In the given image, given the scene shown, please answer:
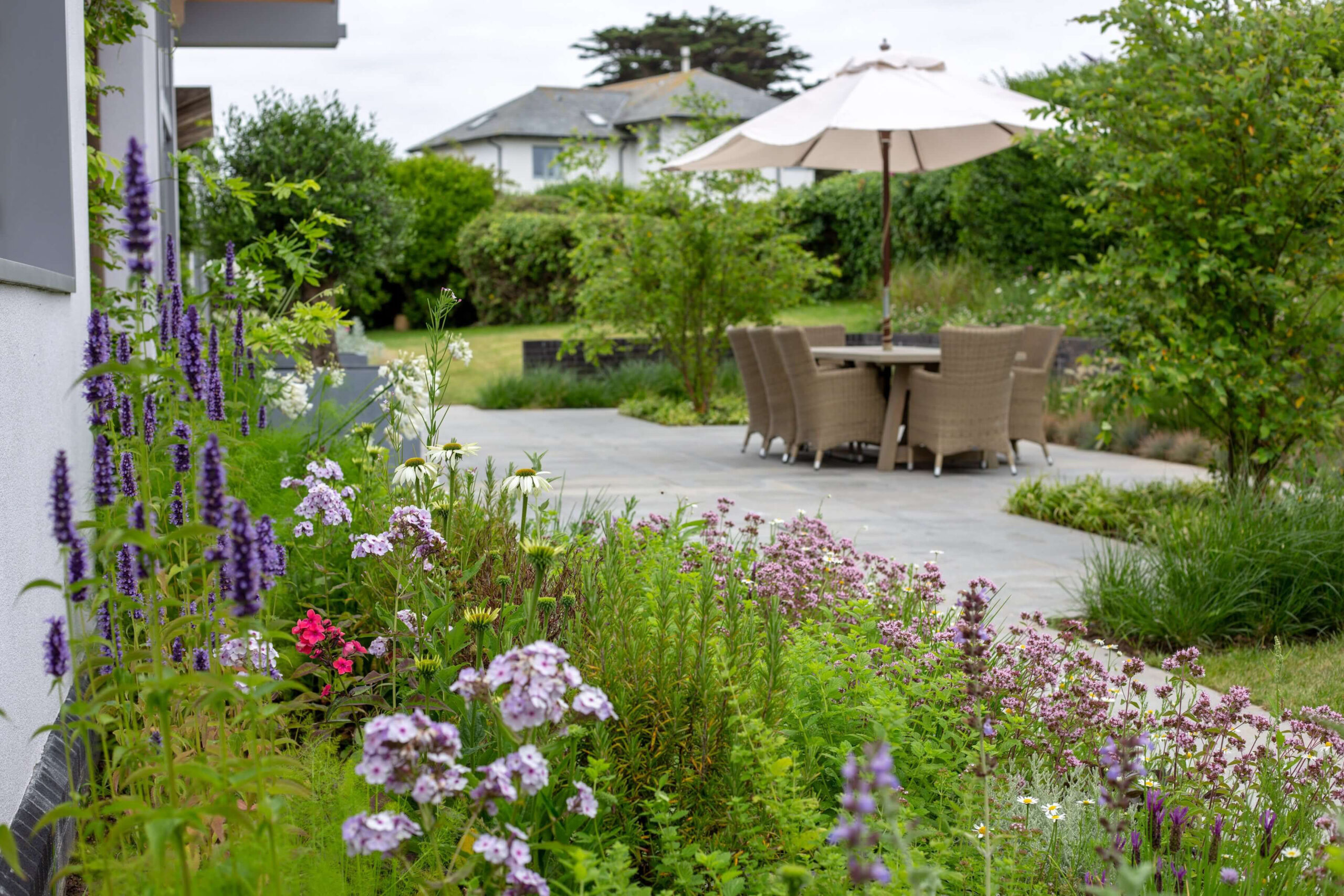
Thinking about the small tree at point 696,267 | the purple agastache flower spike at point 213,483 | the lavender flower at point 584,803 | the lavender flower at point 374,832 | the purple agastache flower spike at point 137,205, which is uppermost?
the small tree at point 696,267

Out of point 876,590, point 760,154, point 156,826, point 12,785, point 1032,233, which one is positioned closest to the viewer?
point 156,826

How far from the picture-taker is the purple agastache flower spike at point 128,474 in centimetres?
224

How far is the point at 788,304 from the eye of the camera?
12.8m

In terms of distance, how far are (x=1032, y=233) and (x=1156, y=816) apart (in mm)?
15616

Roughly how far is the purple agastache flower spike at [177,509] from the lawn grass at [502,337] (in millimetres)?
11586

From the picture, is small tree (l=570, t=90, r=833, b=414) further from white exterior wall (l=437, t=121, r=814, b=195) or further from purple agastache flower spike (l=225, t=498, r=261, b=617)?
white exterior wall (l=437, t=121, r=814, b=195)

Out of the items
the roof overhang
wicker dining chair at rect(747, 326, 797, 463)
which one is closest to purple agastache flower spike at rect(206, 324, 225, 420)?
wicker dining chair at rect(747, 326, 797, 463)

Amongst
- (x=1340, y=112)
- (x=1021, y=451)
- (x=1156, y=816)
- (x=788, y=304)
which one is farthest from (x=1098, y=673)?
(x=788, y=304)

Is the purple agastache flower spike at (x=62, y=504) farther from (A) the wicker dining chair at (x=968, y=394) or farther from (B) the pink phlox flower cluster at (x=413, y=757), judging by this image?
(A) the wicker dining chair at (x=968, y=394)

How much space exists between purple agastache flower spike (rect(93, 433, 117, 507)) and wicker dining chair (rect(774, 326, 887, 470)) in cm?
705

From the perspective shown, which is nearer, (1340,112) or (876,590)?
(876,590)

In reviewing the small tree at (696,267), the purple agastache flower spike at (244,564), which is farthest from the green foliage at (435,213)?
the purple agastache flower spike at (244,564)

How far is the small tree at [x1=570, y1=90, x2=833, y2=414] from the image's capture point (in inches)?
479

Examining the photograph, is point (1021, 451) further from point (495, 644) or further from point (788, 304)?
point (495, 644)
